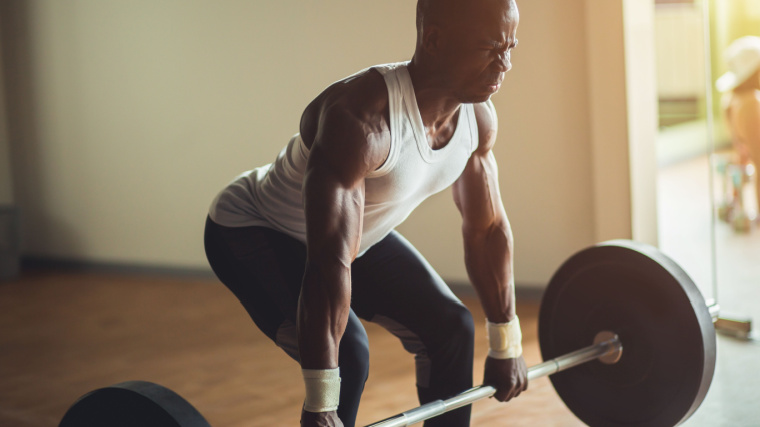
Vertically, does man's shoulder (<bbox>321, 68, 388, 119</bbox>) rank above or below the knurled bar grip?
above

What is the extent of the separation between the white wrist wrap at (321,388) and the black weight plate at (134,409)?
0.28 metres

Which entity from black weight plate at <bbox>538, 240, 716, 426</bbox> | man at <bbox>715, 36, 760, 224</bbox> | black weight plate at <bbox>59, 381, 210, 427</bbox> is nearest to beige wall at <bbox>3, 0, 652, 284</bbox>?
man at <bbox>715, 36, 760, 224</bbox>

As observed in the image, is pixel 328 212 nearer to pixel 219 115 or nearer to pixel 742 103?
pixel 742 103

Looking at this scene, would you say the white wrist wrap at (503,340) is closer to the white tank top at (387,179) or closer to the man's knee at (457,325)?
the man's knee at (457,325)

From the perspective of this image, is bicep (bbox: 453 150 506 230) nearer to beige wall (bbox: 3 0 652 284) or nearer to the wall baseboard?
beige wall (bbox: 3 0 652 284)

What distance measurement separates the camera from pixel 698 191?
3.67 metres

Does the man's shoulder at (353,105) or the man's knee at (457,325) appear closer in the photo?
the man's shoulder at (353,105)

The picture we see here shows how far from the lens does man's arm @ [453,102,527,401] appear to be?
1906 mm

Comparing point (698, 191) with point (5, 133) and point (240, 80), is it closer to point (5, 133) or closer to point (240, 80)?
point (240, 80)

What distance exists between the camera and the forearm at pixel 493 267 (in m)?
1.94

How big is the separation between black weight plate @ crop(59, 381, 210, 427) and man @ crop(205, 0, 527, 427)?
0.24 metres

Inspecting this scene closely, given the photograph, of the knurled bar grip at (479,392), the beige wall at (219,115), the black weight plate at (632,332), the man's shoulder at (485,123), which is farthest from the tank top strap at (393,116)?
the beige wall at (219,115)

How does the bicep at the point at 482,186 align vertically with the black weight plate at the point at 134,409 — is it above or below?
above

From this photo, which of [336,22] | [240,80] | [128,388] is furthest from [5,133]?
[128,388]
